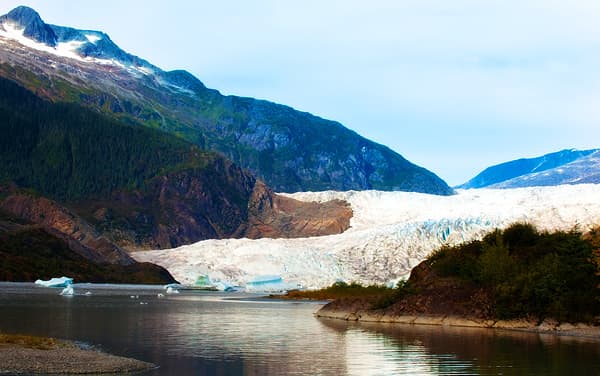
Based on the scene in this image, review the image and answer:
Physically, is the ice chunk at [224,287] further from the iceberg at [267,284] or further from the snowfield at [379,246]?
the snowfield at [379,246]

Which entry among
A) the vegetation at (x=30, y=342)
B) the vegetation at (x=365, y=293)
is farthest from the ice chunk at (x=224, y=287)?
the vegetation at (x=30, y=342)

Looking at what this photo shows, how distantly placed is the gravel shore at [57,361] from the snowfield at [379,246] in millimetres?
101018

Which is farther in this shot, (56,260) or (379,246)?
(379,246)

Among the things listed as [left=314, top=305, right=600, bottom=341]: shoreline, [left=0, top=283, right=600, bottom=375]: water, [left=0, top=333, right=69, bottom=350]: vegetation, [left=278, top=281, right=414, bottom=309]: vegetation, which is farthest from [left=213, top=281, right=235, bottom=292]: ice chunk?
[left=0, top=333, right=69, bottom=350]: vegetation

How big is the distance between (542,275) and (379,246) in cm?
8961

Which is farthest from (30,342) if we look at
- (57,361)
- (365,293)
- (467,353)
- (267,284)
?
(267,284)

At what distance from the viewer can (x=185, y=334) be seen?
134 feet

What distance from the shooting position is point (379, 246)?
5468 inches

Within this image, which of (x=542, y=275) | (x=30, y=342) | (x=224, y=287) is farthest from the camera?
(x=224, y=287)

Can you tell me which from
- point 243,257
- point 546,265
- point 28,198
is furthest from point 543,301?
point 28,198

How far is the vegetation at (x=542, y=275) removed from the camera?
4772cm

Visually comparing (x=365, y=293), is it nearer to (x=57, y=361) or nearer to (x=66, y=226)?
(x=57, y=361)

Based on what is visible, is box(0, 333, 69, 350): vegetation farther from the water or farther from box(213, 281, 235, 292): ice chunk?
box(213, 281, 235, 292): ice chunk

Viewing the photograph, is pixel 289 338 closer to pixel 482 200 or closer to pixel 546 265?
pixel 546 265
